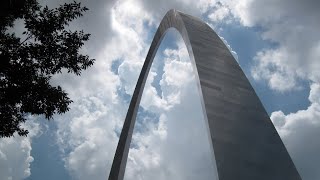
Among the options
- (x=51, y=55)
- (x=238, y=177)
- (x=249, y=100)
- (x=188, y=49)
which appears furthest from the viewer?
(x=188, y=49)

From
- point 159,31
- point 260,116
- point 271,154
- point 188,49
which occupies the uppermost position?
point 159,31

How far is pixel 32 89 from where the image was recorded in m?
11.9

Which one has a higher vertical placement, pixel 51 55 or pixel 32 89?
pixel 51 55

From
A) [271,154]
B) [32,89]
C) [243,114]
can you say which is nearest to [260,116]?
[243,114]

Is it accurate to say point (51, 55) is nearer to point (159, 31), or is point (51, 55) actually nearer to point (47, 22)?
point (47, 22)

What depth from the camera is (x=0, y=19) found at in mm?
11969

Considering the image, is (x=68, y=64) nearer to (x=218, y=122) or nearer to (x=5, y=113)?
(x=5, y=113)

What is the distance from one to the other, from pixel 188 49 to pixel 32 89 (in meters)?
6.64

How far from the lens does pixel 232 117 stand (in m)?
12.2

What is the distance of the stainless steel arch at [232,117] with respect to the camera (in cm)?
1063

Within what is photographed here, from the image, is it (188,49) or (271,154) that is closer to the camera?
(271,154)

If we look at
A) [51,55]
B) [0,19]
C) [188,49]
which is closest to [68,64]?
[51,55]

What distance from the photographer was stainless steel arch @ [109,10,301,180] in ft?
34.9

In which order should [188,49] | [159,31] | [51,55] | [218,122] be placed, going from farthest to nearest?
[159,31]
[188,49]
[51,55]
[218,122]
